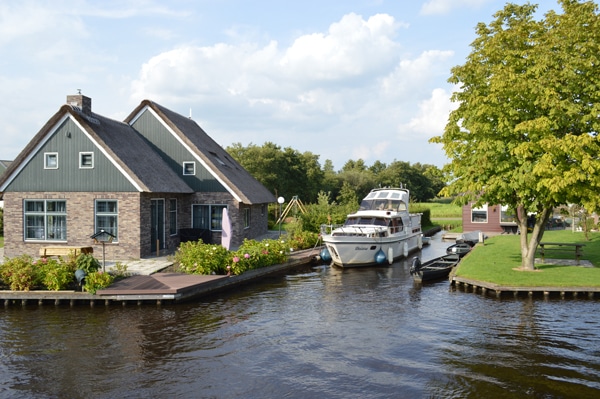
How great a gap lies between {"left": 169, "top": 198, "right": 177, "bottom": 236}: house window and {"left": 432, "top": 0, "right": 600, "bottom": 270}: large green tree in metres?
16.0

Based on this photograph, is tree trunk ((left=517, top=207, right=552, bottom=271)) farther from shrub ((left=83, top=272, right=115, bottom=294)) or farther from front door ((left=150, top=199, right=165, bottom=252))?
front door ((left=150, top=199, right=165, bottom=252))

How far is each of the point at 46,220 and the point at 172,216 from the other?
680cm

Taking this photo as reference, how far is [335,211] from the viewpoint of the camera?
43.1m

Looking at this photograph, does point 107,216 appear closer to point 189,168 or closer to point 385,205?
point 189,168

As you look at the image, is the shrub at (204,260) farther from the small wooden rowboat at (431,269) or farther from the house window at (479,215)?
the house window at (479,215)

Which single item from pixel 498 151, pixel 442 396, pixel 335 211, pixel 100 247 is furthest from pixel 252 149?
pixel 442 396

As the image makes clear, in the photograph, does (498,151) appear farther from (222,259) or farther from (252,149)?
(252,149)

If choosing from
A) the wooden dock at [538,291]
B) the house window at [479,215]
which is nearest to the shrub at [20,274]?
the wooden dock at [538,291]

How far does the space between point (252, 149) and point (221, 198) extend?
123 feet

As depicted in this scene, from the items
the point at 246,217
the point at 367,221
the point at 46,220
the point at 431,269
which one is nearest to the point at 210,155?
the point at 246,217

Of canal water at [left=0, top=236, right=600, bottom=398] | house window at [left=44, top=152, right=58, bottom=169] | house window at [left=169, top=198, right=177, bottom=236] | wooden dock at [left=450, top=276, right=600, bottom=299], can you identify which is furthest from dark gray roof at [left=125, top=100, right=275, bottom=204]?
wooden dock at [left=450, top=276, right=600, bottom=299]

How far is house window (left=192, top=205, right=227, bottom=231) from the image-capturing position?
106ft

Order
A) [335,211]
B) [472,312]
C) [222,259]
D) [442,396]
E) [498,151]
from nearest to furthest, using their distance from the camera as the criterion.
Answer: [442,396], [472,312], [498,151], [222,259], [335,211]

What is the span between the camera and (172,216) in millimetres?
30906
